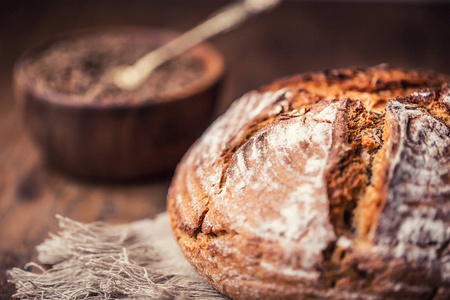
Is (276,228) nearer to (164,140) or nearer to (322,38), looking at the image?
(164,140)

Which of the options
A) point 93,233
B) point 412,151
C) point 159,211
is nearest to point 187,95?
point 159,211

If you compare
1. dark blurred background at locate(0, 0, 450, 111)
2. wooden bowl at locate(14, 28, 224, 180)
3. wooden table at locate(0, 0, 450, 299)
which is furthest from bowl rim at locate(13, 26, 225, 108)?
dark blurred background at locate(0, 0, 450, 111)

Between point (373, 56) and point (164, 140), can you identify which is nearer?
point (164, 140)

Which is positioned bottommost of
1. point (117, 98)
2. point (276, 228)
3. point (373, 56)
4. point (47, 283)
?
point (47, 283)

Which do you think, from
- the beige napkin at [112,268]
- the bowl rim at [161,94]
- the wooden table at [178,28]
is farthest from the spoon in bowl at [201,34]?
the beige napkin at [112,268]

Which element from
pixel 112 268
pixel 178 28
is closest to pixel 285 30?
pixel 178 28

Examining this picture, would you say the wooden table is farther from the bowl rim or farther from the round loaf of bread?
the round loaf of bread
